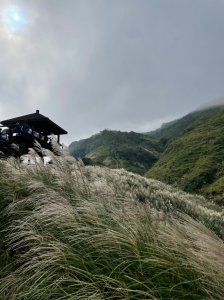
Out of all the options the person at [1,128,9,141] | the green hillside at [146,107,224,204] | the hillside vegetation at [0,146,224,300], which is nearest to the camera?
the hillside vegetation at [0,146,224,300]

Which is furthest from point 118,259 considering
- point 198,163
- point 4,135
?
point 198,163

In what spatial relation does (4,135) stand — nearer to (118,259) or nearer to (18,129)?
(18,129)

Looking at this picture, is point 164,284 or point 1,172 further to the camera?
point 1,172

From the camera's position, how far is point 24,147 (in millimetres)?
24453

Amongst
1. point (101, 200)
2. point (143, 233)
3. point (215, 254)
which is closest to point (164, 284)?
point (215, 254)

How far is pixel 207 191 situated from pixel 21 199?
63065 mm

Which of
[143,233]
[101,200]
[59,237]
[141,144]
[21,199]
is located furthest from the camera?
[141,144]

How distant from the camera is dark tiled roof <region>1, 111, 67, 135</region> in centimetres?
2689

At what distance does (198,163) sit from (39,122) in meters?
61.5

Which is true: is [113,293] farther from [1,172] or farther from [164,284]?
[1,172]

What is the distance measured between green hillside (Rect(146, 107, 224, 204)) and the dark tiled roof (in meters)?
35.4

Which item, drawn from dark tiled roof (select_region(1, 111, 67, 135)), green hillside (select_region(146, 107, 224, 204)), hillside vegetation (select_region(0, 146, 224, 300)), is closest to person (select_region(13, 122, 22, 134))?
dark tiled roof (select_region(1, 111, 67, 135))

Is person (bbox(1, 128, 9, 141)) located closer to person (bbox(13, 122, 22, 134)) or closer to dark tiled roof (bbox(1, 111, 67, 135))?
person (bbox(13, 122, 22, 134))

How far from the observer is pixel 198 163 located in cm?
8538
